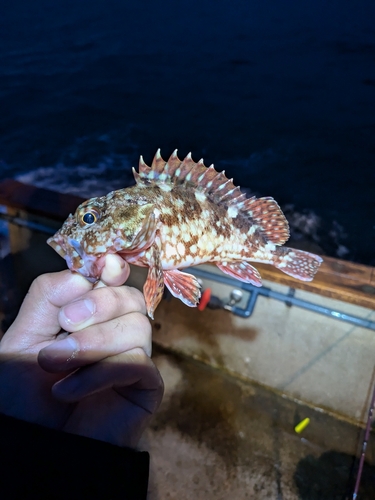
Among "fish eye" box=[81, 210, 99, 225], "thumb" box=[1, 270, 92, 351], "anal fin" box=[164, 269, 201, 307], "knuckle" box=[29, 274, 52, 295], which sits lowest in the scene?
"anal fin" box=[164, 269, 201, 307]

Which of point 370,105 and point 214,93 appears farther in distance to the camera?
point 214,93

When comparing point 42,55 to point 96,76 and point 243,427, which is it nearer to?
point 96,76

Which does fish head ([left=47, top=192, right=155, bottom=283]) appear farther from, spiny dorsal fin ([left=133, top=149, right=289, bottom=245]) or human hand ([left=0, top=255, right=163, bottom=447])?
spiny dorsal fin ([left=133, top=149, right=289, bottom=245])

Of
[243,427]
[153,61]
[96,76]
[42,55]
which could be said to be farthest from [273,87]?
[243,427]

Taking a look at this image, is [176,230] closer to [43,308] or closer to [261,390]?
[43,308]

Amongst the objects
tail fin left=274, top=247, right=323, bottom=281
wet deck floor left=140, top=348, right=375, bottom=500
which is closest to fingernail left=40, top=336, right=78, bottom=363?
tail fin left=274, top=247, right=323, bottom=281
